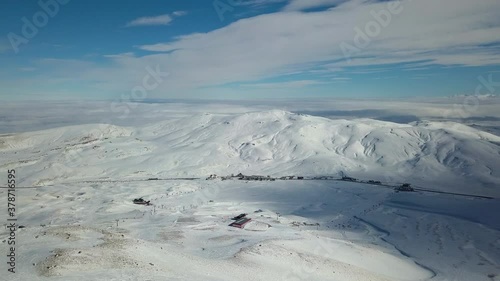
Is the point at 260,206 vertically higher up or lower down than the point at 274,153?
lower down

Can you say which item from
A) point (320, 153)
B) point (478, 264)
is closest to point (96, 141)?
point (320, 153)

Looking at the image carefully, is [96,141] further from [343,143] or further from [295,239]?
[295,239]

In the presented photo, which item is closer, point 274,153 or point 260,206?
point 260,206

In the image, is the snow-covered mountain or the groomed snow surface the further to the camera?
the snow-covered mountain

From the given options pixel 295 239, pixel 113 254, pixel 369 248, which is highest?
pixel 113 254

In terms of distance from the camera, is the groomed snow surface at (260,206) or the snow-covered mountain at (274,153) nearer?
the groomed snow surface at (260,206)
